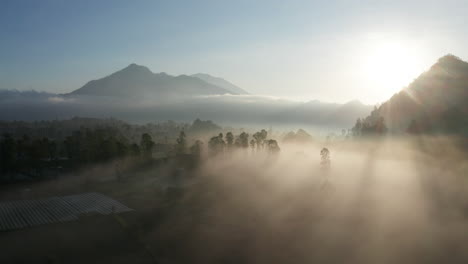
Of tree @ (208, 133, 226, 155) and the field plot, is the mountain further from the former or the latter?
the field plot

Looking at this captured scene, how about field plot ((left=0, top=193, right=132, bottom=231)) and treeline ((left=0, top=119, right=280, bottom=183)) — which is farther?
treeline ((left=0, top=119, right=280, bottom=183))

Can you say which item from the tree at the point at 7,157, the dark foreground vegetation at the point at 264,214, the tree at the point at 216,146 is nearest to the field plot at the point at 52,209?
the dark foreground vegetation at the point at 264,214

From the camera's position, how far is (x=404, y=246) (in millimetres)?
20953

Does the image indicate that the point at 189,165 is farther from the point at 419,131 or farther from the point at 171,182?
the point at 419,131

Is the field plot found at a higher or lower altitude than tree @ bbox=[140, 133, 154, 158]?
lower

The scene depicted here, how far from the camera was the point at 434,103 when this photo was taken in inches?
2467

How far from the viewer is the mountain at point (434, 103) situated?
58.0 meters

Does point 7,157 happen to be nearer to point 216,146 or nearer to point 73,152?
point 73,152

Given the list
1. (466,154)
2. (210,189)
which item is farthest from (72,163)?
(466,154)

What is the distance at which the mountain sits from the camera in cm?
5797

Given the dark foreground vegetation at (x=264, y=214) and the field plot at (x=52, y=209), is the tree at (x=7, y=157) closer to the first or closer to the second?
the dark foreground vegetation at (x=264, y=214)

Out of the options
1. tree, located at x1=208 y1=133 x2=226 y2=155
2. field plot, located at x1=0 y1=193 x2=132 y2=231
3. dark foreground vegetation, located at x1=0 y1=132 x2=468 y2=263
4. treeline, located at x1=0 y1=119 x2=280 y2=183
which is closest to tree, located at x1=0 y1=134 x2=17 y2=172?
treeline, located at x1=0 y1=119 x2=280 y2=183

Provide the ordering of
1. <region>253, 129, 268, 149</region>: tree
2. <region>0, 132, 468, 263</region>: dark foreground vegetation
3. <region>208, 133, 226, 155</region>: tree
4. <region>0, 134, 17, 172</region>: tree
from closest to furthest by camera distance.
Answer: <region>0, 132, 468, 263</region>: dark foreground vegetation → <region>0, 134, 17, 172</region>: tree → <region>208, 133, 226, 155</region>: tree → <region>253, 129, 268, 149</region>: tree

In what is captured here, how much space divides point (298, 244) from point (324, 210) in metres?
7.25
